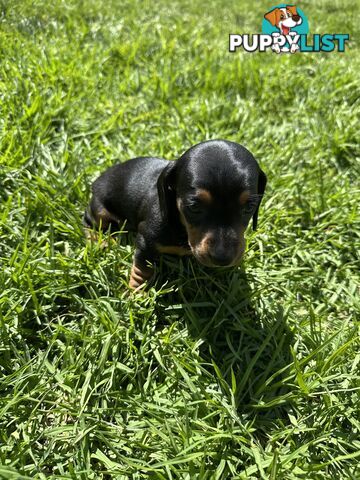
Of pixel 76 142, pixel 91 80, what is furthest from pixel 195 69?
pixel 76 142

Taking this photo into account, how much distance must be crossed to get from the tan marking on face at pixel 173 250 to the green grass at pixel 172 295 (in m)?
0.10

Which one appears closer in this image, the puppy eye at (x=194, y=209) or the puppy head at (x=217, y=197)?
the puppy head at (x=217, y=197)

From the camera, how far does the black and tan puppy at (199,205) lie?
7.55 feet

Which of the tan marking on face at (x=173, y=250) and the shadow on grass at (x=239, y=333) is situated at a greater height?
the tan marking on face at (x=173, y=250)

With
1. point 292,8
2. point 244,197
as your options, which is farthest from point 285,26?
point 244,197

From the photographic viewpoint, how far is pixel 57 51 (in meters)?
5.07

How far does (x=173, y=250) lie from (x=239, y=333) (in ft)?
2.38

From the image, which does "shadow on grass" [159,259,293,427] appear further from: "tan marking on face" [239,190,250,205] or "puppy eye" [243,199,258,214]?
"tan marking on face" [239,190,250,205]

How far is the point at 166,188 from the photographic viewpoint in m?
2.67

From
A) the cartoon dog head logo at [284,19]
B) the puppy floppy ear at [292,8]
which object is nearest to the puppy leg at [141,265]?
the cartoon dog head logo at [284,19]

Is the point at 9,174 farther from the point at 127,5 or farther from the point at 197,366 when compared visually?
the point at 127,5

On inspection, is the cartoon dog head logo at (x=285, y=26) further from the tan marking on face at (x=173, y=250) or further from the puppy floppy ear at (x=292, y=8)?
the tan marking on face at (x=173, y=250)

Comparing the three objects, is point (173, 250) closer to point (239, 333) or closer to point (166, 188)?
point (166, 188)

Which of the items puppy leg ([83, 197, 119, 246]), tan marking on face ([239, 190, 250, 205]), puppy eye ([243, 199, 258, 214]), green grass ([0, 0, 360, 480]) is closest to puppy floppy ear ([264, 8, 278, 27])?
green grass ([0, 0, 360, 480])
